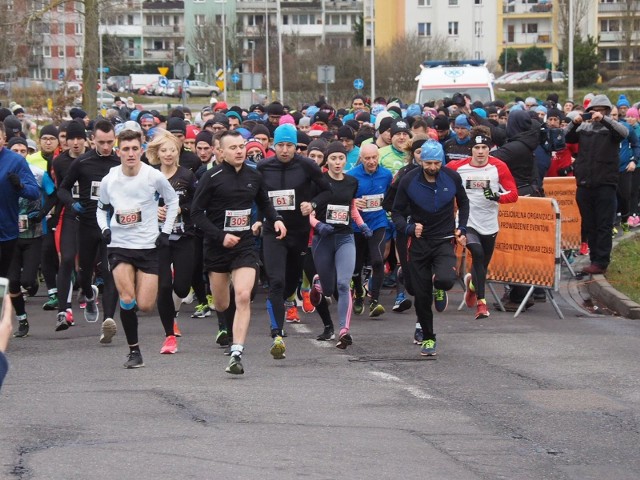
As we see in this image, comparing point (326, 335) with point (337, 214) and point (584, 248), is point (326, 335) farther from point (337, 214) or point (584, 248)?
point (584, 248)

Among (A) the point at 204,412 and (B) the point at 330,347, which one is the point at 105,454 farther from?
(B) the point at 330,347

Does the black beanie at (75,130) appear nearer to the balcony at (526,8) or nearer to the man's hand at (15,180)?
the man's hand at (15,180)

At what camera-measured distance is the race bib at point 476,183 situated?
47.1 ft

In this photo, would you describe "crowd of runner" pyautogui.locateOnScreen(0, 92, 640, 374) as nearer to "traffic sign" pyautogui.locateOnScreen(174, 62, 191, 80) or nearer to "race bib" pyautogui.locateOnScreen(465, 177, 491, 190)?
"race bib" pyautogui.locateOnScreen(465, 177, 491, 190)

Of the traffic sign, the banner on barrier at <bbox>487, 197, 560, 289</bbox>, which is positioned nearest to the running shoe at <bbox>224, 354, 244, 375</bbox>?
the banner on barrier at <bbox>487, 197, 560, 289</bbox>

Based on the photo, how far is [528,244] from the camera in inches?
602

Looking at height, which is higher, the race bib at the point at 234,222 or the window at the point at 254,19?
the window at the point at 254,19

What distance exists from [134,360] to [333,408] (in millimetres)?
2558

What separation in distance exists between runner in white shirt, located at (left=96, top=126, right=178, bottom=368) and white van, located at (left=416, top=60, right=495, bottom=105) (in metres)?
21.0

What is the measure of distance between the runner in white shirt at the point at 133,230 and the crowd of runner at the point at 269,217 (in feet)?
0.04

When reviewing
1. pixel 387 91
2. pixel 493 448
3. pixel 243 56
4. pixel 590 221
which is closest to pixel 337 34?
pixel 243 56

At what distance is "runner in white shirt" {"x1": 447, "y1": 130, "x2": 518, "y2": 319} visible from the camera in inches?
562

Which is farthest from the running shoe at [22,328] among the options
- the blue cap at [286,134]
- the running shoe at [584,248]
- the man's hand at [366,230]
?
the running shoe at [584,248]

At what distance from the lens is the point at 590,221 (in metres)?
17.1
